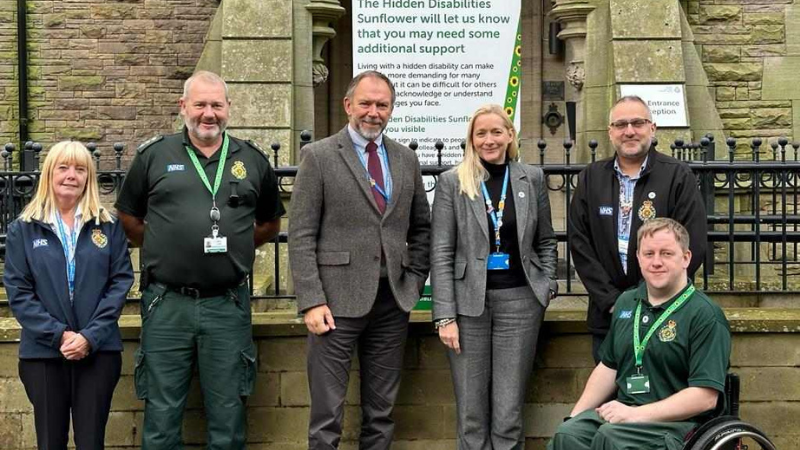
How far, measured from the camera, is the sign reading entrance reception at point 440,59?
34.1 ft

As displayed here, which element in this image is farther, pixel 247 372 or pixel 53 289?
pixel 247 372

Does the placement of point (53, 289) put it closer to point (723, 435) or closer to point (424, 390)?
point (424, 390)

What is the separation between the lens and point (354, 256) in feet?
18.1

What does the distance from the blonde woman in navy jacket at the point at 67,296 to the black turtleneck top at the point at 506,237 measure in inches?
67.5

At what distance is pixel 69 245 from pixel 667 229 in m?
2.67

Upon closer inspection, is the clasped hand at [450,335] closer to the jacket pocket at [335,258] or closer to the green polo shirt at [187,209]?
the jacket pocket at [335,258]

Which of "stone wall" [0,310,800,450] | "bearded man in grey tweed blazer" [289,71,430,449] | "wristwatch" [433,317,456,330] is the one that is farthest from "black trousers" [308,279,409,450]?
"stone wall" [0,310,800,450]

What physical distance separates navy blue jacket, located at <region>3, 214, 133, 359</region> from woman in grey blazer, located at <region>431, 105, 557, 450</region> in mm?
1537

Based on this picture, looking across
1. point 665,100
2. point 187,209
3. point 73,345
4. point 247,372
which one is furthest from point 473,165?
point 665,100

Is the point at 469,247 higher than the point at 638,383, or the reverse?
the point at 469,247

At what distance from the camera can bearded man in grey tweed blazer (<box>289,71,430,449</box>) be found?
17.9ft

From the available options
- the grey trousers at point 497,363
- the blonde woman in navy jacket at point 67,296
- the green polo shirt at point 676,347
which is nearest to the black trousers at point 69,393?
the blonde woman in navy jacket at point 67,296

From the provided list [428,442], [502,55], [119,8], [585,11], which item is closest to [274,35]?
[502,55]

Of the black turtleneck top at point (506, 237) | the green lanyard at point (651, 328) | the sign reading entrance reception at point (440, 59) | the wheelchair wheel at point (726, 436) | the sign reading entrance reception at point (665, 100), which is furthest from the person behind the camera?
the sign reading entrance reception at point (665, 100)
